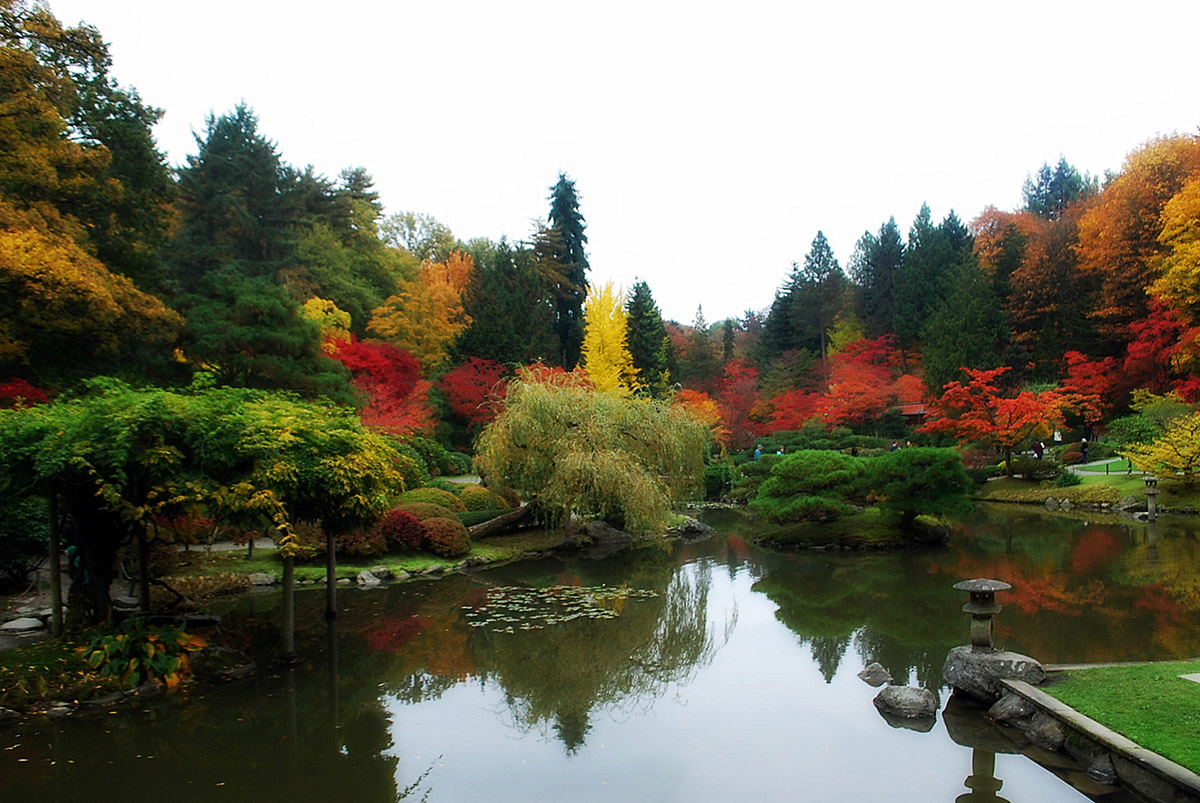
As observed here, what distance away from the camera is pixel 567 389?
55.3 feet

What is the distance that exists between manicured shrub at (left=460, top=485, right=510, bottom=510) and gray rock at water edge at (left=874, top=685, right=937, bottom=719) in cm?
1212

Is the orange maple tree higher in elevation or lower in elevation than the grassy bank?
higher

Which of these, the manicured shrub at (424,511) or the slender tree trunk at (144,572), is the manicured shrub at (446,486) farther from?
the slender tree trunk at (144,572)

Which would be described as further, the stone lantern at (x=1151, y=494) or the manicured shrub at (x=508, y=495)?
the manicured shrub at (x=508, y=495)

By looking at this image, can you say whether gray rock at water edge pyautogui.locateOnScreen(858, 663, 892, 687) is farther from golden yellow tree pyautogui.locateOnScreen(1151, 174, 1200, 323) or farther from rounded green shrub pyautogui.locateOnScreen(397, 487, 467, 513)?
golden yellow tree pyautogui.locateOnScreen(1151, 174, 1200, 323)

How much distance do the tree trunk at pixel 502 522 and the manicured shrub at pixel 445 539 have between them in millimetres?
1097

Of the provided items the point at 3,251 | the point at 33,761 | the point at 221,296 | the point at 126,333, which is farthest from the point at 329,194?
the point at 33,761

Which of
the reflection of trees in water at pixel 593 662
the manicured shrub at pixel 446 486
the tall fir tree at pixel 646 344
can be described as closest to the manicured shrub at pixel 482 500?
the manicured shrub at pixel 446 486

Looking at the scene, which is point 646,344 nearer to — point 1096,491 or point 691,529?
point 691,529

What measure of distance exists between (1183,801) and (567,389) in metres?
13.3

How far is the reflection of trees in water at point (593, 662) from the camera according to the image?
7.35 metres

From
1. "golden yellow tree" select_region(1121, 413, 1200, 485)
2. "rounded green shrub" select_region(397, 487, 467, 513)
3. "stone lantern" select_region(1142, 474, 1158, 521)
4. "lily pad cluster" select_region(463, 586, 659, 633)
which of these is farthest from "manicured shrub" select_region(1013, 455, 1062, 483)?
"rounded green shrub" select_region(397, 487, 467, 513)

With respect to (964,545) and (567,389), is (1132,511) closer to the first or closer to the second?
(964,545)

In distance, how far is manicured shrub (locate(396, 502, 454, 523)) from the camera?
15219 mm
